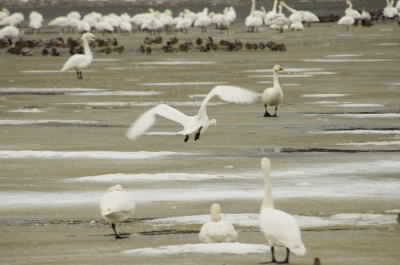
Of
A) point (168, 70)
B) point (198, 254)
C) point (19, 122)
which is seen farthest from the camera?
point (168, 70)

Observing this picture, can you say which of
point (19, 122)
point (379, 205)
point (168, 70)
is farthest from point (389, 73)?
point (379, 205)

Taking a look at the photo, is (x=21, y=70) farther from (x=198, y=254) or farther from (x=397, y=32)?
(x=198, y=254)

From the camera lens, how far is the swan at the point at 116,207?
12.1 metres

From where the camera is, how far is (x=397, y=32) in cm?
5647

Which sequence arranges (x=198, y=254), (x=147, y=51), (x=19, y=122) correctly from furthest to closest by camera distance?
(x=147, y=51) → (x=19, y=122) → (x=198, y=254)

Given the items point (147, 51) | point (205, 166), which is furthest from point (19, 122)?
point (147, 51)

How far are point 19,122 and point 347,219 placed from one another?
12596 millimetres

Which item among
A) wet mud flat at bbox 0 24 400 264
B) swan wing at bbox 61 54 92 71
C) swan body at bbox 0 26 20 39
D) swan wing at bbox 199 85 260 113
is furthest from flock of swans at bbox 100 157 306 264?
swan body at bbox 0 26 20 39

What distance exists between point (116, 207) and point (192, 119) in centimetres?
646

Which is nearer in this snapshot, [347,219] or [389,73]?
[347,219]

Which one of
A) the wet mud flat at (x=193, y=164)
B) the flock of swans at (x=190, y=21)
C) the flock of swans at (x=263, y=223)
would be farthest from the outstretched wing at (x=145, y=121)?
the flock of swans at (x=190, y=21)

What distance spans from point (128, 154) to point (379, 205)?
6.27 m

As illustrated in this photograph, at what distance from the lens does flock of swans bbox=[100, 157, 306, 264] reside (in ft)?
33.1

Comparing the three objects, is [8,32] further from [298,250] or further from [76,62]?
[298,250]
